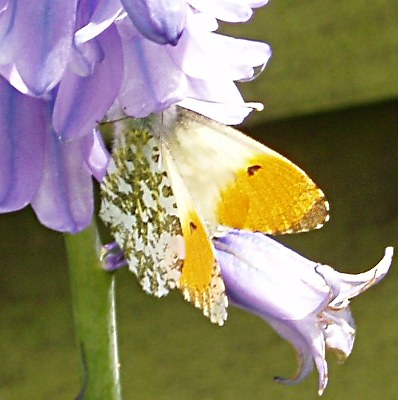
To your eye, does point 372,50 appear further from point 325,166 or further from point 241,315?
point 241,315

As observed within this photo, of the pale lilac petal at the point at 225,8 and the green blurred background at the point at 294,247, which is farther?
the green blurred background at the point at 294,247

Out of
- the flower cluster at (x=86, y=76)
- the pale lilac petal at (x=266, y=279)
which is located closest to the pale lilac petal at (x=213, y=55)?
the flower cluster at (x=86, y=76)

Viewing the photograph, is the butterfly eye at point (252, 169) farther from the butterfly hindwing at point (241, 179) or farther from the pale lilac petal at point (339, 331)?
the pale lilac petal at point (339, 331)

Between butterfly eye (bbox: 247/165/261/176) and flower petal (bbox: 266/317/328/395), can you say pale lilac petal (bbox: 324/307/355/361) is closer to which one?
flower petal (bbox: 266/317/328/395)

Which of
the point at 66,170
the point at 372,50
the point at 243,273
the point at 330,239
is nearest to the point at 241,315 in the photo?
the point at 330,239

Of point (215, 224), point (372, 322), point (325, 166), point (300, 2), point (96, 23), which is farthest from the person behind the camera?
point (372, 322)

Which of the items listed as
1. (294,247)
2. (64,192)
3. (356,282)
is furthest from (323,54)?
(64,192)

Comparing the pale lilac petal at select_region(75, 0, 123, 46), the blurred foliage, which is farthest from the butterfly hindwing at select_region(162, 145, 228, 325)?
the blurred foliage
